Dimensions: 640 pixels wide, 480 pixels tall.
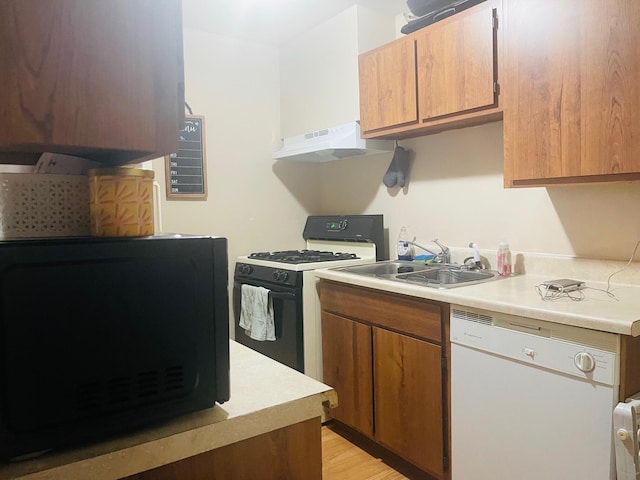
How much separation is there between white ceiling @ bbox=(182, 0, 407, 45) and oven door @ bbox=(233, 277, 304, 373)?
1.66 m

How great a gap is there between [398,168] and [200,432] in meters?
2.37

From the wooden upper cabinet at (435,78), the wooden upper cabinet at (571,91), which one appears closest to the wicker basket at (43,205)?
the wooden upper cabinet at (571,91)

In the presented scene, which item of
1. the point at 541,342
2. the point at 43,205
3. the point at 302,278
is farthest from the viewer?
the point at 302,278

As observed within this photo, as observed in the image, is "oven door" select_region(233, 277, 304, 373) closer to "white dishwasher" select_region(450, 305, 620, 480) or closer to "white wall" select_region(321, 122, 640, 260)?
"white wall" select_region(321, 122, 640, 260)

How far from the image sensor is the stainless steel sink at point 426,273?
87.4 inches

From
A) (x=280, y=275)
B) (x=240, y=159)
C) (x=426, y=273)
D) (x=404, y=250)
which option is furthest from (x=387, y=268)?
(x=240, y=159)

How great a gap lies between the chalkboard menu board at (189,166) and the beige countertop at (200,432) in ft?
7.43

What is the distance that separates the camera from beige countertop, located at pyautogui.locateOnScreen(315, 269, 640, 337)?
1.42 m

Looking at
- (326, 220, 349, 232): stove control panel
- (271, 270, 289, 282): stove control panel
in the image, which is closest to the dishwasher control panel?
(271, 270, 289, 282): stove control panel

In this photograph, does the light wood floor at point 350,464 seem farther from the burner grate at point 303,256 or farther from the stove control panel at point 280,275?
the burner grate at point 303,256

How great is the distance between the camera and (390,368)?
222 centimetres

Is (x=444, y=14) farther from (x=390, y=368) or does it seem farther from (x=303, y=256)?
(x=390, y=368)

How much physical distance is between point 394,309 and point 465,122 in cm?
100

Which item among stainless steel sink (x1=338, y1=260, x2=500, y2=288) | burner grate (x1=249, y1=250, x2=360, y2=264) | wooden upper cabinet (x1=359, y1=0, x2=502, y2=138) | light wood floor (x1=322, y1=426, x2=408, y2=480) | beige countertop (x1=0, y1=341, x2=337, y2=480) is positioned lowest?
light wood floor (x1=322, y1=426, x2=408, y2=480)
